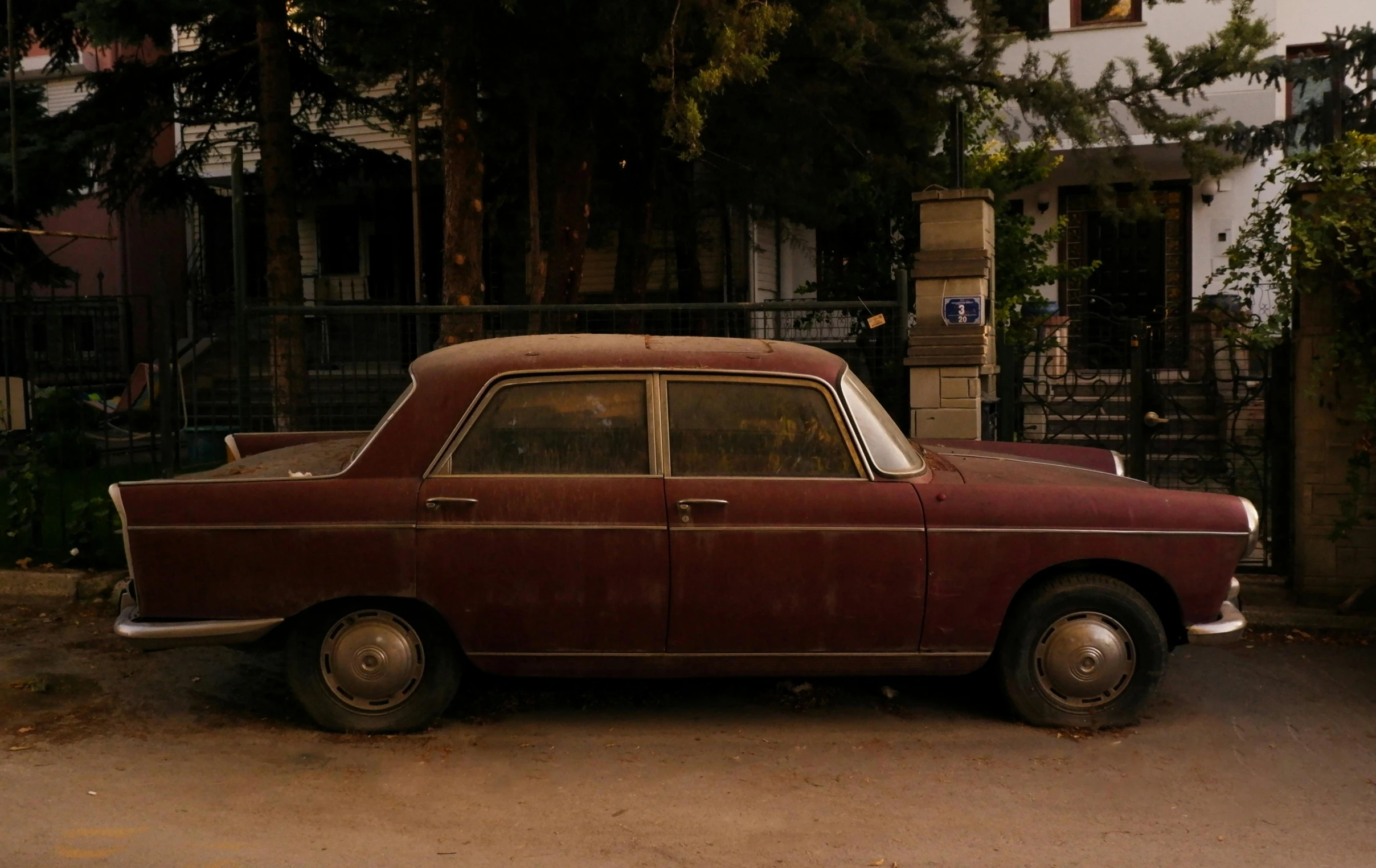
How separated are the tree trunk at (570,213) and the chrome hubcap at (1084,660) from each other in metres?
7.37

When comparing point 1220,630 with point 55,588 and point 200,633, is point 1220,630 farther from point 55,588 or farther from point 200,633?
point 55,588

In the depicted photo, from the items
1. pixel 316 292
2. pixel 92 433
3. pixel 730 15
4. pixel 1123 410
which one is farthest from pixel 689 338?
pixel 316 292

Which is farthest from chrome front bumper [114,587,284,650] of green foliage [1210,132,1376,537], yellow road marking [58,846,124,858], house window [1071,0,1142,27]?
house window [1071,0,1142,27]

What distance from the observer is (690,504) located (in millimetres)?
5438

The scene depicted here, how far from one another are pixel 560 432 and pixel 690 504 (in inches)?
25.5

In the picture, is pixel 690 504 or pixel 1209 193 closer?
pixel 690 504

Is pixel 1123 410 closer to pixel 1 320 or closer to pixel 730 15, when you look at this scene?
pixel 730 15

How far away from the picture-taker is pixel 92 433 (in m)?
15.1

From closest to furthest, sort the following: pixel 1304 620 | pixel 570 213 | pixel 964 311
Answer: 1. pixel 1304 620
2. pixel 964 311
3. pixel 570 213

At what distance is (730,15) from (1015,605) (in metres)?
4.87

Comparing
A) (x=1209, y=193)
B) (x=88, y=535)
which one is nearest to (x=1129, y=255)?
(x=1209, y=193)

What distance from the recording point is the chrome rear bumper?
5.47 metres

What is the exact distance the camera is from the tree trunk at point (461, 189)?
10.3 meters

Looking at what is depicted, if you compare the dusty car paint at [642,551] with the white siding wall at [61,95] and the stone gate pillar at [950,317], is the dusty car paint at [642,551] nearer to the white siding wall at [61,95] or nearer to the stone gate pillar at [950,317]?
the stone gate pillar at [950,317]
